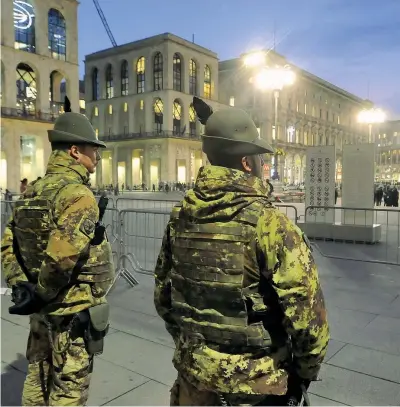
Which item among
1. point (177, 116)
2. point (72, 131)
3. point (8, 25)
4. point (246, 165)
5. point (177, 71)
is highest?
point (177, 71)

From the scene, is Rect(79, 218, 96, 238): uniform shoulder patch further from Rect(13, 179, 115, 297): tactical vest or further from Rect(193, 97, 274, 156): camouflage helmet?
Rect(193, 97, 274, 156): camouflage helmet

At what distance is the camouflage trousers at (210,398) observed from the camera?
165 cm

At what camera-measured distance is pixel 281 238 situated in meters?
1.61

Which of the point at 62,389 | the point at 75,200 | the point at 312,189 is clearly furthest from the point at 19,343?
the point at 312,189

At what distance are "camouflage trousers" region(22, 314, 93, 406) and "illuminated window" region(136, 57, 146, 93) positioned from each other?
57470mm

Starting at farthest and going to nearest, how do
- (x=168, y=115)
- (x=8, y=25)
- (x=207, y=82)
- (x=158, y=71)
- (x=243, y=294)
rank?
(x=207, y=82) → (x=158, y=71) → (x=168, y=115) → (x=8, y=25) → (x=243, y=294)

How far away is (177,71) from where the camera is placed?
5550 centimetres

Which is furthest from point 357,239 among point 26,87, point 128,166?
point 128,166

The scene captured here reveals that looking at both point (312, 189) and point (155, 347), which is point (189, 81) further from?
point (155, 347)

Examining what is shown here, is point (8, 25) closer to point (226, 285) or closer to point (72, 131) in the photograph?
point (72, 131)

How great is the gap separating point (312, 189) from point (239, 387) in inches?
394

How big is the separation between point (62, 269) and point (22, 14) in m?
41.2

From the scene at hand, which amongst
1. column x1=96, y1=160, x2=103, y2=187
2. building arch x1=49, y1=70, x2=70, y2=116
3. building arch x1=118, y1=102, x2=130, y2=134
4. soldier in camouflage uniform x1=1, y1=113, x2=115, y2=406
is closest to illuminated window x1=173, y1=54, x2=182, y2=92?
building arch x1=118, y1=102, x2=130, y2=134

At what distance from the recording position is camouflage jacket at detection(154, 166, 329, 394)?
1.58 meters
